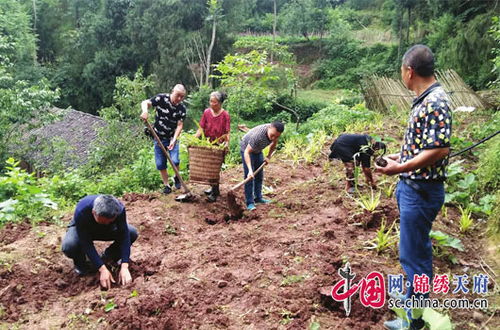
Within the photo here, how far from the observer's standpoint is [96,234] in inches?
139

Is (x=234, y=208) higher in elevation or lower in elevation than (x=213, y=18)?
lower

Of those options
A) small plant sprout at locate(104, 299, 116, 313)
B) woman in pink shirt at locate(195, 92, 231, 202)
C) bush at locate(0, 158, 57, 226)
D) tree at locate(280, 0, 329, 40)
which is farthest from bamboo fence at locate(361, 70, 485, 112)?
tree at locate(280, 0, 329, 40)

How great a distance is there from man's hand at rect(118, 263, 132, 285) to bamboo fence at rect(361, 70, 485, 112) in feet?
28.5

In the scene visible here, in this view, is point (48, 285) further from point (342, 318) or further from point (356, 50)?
point (356, 50)

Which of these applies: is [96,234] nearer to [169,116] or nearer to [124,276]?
[124,276]

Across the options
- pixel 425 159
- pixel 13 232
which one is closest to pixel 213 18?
pixel 13 232

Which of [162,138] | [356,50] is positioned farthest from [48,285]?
[356,50]

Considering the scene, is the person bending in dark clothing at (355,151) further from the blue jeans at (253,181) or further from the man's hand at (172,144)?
the man's hand at (172,144)

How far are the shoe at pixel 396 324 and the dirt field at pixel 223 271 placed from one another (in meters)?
0.10

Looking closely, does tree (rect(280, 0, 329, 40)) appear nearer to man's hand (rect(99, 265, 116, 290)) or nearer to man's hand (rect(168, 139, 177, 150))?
man's hand (rect(168, 139, 177, 150))

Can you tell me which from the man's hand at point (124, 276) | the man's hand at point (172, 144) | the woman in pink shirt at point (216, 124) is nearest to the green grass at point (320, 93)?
the woman in pink shirt at point (216, 124)

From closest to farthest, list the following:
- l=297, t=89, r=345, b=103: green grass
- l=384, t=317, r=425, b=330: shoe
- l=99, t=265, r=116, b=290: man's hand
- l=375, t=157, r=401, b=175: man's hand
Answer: l=375, t=157, r=401, b=175: man's hand, l=384, t=317, r=425, b=330: shoe, l=99, t=265, r=116, b=290: man's hand, l=297, t=89, r=345, b=103: green grass

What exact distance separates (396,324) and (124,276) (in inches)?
86.6

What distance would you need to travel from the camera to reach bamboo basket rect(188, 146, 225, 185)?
5133 millimetres
